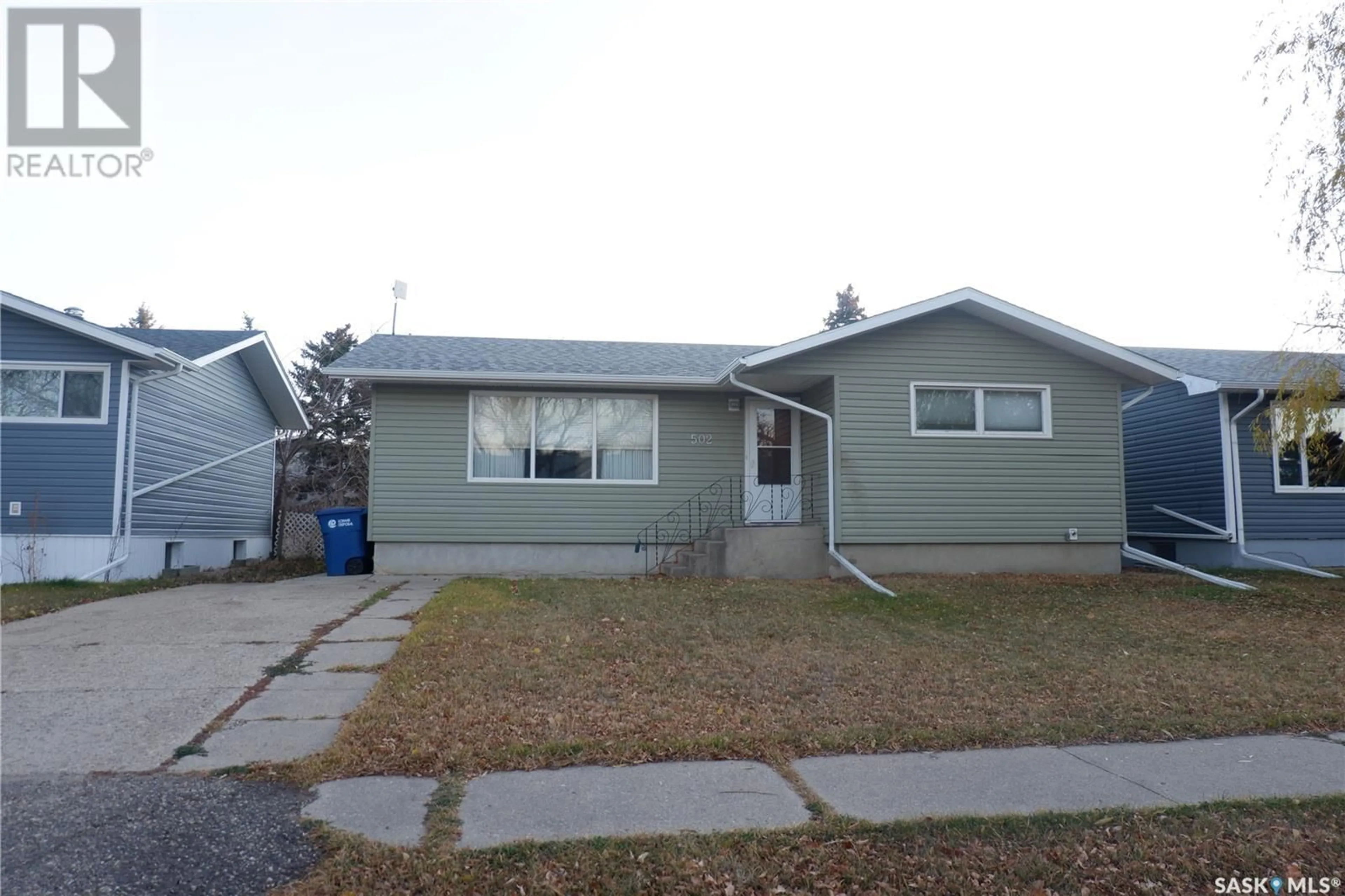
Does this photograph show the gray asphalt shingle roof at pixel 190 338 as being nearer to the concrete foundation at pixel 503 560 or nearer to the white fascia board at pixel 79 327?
the white fascia board at pixel 79 327

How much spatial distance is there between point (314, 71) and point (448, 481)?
222 inches

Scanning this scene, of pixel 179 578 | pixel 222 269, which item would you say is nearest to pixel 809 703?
pixel 179 578

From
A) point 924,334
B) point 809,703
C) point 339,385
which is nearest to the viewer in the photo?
point 809,703

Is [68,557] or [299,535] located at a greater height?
[68,557]

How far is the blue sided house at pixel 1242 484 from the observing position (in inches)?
546

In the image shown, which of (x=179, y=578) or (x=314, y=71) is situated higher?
(x=314, y=71)

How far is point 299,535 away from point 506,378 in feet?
30.3

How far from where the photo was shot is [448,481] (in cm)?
1277

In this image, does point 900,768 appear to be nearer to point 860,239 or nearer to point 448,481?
point 448,481

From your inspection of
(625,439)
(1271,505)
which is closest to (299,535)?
(625,439)

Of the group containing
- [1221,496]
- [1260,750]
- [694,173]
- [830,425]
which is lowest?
[1260,750]

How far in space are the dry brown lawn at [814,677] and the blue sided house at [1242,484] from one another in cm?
432

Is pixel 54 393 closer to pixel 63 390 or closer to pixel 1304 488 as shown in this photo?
pixel 63 390

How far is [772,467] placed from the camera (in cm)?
1362
